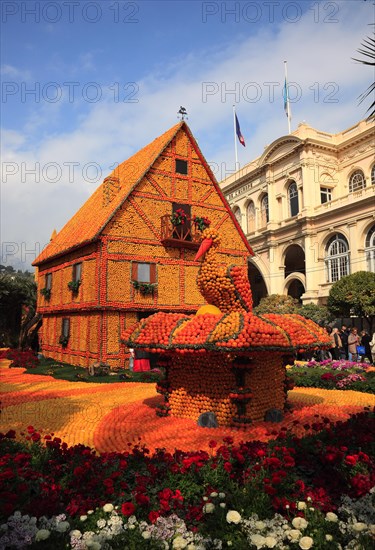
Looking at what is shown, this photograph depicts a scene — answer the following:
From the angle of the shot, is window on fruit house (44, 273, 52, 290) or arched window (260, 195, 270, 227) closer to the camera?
window on fruit house (44, 273, 52, 290)

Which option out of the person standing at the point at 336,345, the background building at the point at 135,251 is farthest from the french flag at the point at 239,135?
the person standing at the point at 336,345

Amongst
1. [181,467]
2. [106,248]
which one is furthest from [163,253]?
[181,467]

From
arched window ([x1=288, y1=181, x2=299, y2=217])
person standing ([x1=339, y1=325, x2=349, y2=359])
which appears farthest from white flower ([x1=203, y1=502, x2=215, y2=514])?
arched window ([x1=288, y1=181, x2=299, y2=217])

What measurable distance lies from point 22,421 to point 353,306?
22806mm

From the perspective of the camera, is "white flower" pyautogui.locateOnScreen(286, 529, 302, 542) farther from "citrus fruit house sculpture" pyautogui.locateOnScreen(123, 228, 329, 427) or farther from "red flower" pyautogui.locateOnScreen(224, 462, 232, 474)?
"citrus fruit house sculpture" pyautogui.locateOnScreen(123, 228, 329, 427)

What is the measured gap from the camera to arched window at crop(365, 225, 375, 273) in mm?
29750

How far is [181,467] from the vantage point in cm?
484

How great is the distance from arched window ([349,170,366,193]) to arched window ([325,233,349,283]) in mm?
5696

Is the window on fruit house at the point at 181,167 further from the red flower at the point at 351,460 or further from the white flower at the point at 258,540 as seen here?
the white flower at the point at 258,540

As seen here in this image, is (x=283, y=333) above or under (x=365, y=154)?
under

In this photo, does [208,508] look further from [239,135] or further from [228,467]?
[239,135]

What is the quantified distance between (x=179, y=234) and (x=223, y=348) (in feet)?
44.4

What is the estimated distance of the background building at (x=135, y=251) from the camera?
719 inches

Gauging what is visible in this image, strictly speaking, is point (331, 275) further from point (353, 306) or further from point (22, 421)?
point (22, 421)
